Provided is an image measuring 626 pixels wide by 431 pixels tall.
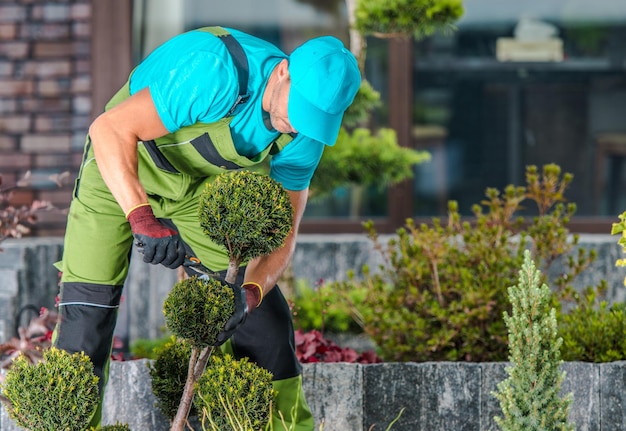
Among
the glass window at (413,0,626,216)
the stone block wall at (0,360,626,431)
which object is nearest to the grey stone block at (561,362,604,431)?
the stone block wall at (0,360,626,431)

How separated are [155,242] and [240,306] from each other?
33 cm

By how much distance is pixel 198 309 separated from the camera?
9.34 ft

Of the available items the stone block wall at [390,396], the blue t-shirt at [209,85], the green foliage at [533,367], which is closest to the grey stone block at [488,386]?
the stone block wall at [390,396]

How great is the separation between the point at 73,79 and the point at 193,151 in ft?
11.8

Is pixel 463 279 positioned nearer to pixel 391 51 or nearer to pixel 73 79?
pixel 391 51

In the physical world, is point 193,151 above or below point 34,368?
above

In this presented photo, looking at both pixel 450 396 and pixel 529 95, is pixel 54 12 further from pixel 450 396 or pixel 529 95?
pixel 450 396

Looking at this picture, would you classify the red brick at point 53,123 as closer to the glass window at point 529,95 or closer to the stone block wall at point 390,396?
the glass window at point 529,95

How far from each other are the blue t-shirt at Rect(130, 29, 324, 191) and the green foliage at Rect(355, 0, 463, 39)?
1588 millimetres

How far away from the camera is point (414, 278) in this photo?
4.22 m

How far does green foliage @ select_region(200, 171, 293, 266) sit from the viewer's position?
111 inches

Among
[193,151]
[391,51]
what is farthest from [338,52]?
[391,51]

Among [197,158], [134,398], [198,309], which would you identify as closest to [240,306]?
[198,309]

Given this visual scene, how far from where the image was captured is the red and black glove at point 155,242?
2784mm
